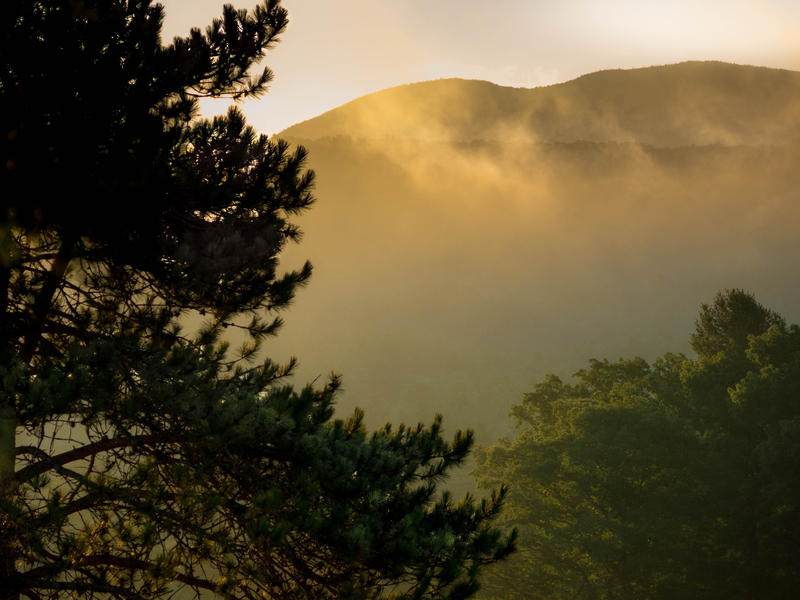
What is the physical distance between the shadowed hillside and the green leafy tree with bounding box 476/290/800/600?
61.6 metres

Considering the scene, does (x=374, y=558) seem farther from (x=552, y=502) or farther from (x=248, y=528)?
(x=552, y=502)

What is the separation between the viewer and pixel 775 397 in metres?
22.8

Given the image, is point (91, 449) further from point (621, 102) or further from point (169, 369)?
point (621, 102)

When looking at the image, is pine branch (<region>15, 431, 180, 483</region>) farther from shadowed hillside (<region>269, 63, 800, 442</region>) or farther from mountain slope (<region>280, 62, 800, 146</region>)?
mountain slope (<region>280, 62, 800, 146</region>)

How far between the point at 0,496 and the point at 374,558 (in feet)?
10.3

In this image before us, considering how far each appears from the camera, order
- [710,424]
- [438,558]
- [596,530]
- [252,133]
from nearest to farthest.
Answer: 1. [438,558]
2. [252,133]
3. [596,530]
4. [710,424]

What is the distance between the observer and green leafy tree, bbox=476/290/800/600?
19500 mm

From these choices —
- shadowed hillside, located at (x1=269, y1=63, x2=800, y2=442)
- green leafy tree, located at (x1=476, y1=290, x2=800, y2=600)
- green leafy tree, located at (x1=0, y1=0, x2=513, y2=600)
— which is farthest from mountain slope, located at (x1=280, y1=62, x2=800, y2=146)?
green leafy tree, located at (x1=0, y1=0, x2=513, y2=600)

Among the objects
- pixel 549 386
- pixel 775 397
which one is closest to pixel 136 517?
pixel 775 397

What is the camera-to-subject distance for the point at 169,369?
532 cm

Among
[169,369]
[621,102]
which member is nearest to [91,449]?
[169,369]

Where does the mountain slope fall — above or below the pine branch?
above

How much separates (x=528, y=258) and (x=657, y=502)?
15784 cm

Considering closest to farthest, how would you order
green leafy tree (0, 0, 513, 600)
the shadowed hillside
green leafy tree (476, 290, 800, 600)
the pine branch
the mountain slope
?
green leafy tree (0, 0, 513, 600) → the pine branch → green leafy tree (476, 290, 800, 600) → the shadowed hillside → the mountain slope
